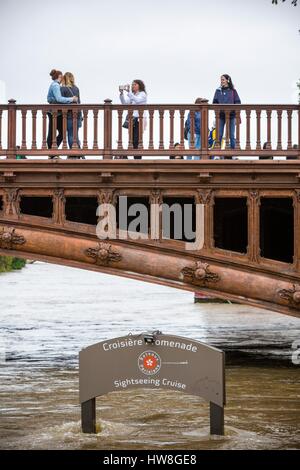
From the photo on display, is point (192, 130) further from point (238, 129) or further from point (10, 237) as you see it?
point (10, 237)

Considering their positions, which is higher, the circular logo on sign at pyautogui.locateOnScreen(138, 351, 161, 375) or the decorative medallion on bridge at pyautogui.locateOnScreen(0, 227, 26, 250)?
the decorative medallion on bridge at pyautogui.locateOnScreen(0, 227, 26, 250)

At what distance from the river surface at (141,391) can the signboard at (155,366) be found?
28.4 inches

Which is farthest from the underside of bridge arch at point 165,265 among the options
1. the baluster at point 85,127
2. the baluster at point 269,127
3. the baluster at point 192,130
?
the baluster at point 269,127

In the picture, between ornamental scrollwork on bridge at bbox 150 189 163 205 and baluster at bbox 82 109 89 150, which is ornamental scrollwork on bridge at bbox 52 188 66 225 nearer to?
baluster at bbox 82 109 89 150

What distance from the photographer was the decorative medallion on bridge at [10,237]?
68.6ft

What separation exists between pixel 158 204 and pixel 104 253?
3.98ft

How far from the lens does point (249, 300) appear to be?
69.2ft

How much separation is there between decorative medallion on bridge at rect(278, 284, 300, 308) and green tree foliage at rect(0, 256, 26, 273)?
4775 centimetres

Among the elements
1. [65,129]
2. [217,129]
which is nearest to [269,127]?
[217,129]

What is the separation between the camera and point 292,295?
20750 millimetres

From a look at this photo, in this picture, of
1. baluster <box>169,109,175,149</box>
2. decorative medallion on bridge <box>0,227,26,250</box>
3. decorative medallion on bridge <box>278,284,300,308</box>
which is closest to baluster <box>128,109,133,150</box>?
baluster <box>169,109,175,149</box>

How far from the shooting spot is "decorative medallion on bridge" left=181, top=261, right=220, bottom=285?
20812mm

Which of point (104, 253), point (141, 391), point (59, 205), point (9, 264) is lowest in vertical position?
point (9, 264)

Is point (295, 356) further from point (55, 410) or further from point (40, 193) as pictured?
point (55, 410)
